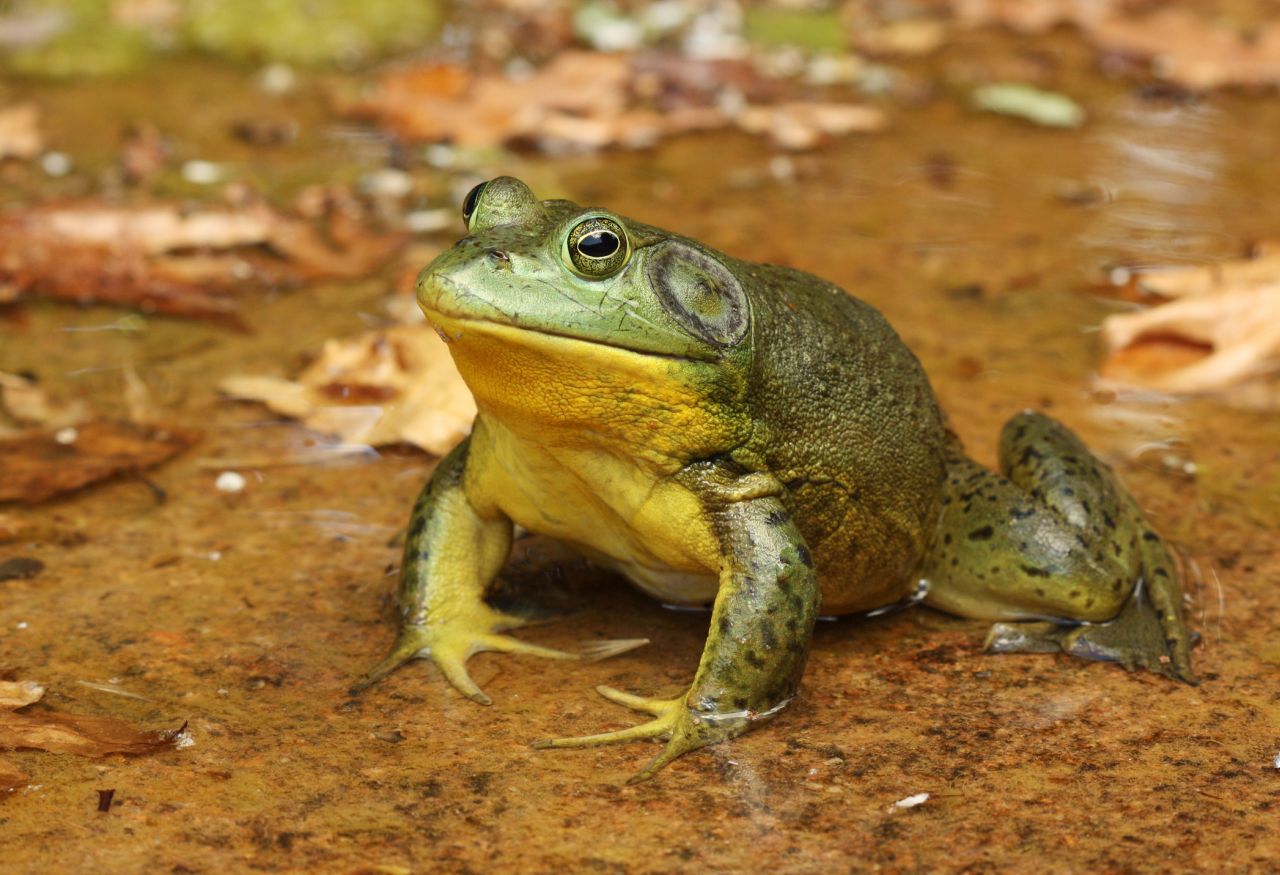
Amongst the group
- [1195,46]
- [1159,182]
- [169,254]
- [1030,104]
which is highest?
[1195,46]

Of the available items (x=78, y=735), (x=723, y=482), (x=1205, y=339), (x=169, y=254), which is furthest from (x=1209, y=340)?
(x=169, y=254)

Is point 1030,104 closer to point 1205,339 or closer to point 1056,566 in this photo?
point 1205,339

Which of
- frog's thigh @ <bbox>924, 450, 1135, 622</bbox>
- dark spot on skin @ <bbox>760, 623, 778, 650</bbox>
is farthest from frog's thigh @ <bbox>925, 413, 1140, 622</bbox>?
dark spot on skin @ <bbox>760, 623, 778, 650</bbox>

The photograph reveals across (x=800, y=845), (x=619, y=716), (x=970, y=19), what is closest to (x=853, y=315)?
(x=619, y=716)

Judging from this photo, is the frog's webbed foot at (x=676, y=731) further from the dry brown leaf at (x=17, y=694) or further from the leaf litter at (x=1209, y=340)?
the leaf litter at (x=1209, y=340)

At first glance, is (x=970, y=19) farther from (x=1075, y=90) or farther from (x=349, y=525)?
(x=349, y=525)

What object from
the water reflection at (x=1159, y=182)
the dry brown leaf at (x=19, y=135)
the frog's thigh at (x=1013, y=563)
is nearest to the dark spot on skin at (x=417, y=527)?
the frog's thigh at (x=1013, y=563)
